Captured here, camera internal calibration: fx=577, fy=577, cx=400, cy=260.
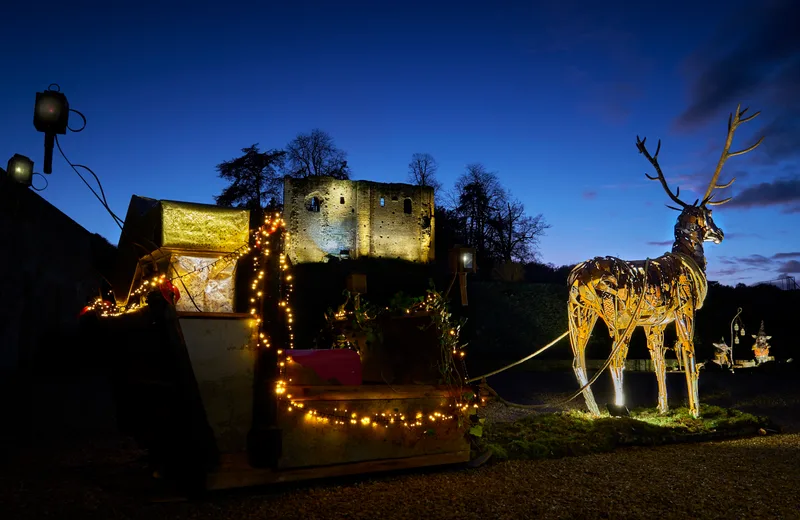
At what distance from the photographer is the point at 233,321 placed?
436 centimetres

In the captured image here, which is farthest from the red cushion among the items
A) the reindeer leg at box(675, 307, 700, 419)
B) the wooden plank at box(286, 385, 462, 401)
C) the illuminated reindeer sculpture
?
the reindeer leg at box(675, 307, 700, 419)

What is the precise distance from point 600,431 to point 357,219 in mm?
34175

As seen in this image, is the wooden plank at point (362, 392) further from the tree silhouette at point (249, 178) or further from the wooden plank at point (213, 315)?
the tree silhouette at point (249, 178)

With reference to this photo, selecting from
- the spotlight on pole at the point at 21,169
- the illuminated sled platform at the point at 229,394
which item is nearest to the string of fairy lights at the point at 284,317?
the illuminated sled platform at the point at 229,394

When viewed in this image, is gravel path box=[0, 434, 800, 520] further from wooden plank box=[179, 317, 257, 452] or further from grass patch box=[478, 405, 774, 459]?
wooden plank box=[179, 317, 257, 452]

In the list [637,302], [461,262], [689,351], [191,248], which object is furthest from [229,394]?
[461,262]

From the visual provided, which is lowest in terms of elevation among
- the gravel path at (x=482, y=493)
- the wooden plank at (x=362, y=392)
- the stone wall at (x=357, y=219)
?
the gravel path at (x=482, y=493)

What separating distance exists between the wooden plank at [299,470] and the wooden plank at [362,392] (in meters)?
0.56

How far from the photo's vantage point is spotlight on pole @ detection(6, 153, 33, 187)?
1006 centimetres

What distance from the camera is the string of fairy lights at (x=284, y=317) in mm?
4508

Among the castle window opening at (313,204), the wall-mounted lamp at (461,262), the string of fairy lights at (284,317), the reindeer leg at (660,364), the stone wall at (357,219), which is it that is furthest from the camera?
the castle window opening at (313,204)

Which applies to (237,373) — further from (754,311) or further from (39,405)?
(754,311)

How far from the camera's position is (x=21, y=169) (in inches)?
→ 401

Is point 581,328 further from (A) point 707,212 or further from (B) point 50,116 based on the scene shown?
(B) point 50,116
